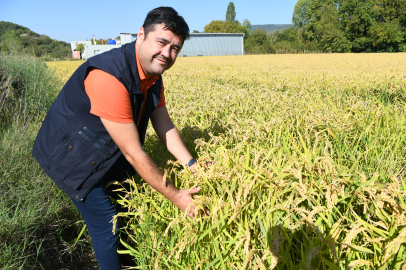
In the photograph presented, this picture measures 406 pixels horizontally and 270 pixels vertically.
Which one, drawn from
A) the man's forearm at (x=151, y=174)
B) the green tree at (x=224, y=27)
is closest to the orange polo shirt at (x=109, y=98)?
the man's forearm at (x=151, y=174)

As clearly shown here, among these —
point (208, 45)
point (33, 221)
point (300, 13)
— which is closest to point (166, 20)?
point (33, 221)

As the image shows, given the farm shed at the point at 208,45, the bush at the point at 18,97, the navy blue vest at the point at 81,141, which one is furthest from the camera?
the farm shed at the point at 208,45

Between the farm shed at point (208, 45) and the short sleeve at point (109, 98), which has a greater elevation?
the farm shed at point (208, 45)

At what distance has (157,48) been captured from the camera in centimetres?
166

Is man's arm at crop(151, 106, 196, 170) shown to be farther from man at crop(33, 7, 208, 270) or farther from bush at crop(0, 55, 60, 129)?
bush at crop(0, 55, 60, 129)

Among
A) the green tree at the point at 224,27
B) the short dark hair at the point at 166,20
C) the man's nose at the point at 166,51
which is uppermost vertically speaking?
the green tree at the point at 224,27

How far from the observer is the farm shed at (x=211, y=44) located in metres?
52.1

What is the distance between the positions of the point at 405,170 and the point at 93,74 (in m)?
2.56

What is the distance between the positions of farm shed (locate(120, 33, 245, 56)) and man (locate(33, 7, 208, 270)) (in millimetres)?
51050

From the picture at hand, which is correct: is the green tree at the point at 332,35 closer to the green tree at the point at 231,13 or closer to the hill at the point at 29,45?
the hill at the point at 29,45

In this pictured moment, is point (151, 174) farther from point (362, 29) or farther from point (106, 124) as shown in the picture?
point (362, 29)

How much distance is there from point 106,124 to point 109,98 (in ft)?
0.49

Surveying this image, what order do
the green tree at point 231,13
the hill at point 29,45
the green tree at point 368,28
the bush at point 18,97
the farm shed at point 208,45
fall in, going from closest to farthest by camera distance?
the bush at point 18,97 → the hill at point 29,45 → the green tree at point 368,28 → the farm shed at point 208,45 → the green tree at point 231,13

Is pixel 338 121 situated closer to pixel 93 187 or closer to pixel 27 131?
pixel 93 187
